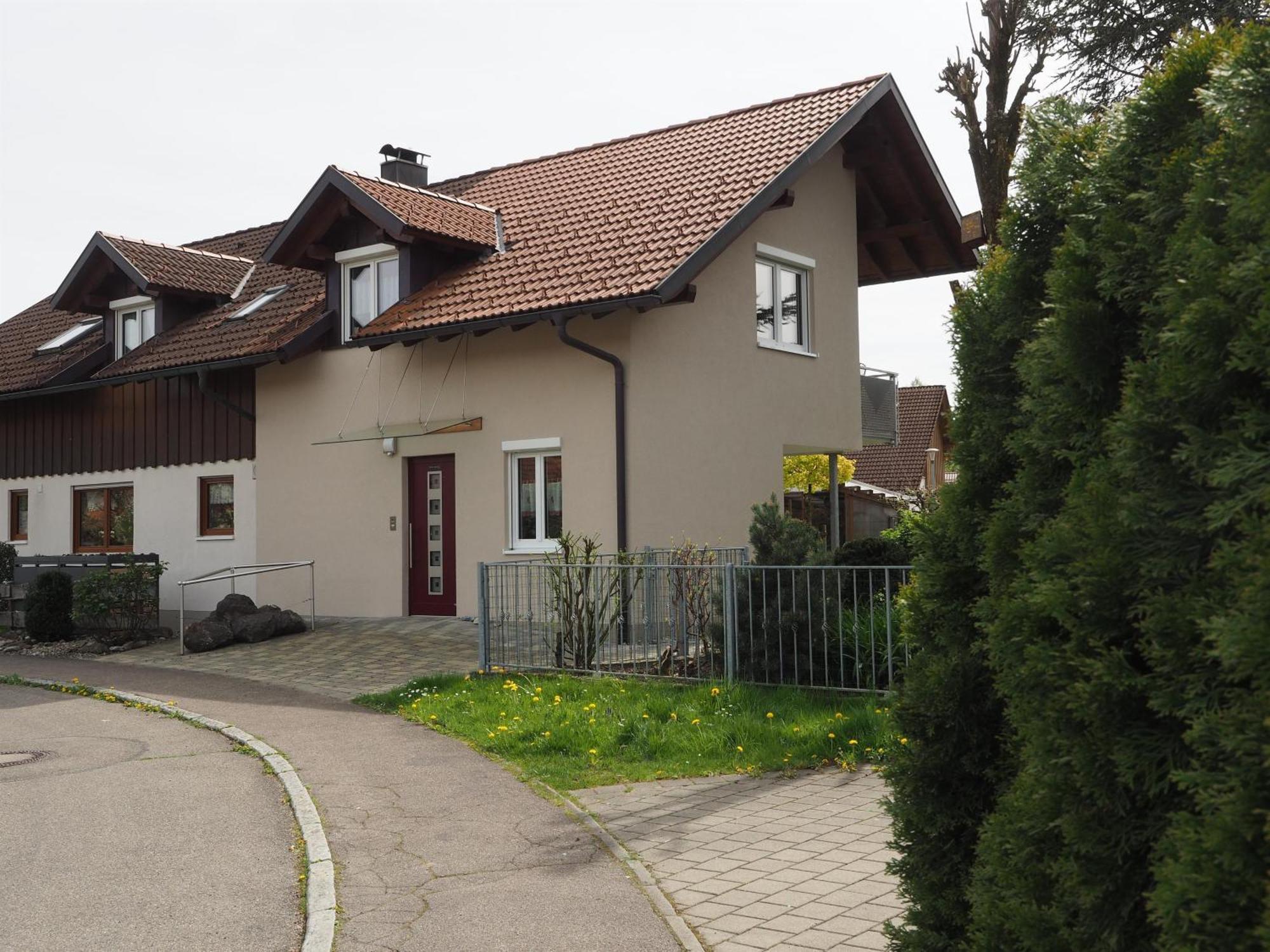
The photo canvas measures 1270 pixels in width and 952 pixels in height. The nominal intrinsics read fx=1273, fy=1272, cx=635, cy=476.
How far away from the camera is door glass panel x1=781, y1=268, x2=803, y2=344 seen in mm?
19703

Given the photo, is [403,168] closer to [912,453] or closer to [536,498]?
[536,498]

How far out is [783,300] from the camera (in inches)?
776

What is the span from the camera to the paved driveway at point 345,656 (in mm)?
13359

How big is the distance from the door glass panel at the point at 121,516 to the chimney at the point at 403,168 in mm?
7584

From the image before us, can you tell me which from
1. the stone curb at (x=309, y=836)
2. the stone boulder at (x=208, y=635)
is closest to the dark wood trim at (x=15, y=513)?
the stone boulder at (x=208, y=635)

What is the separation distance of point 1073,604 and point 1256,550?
580 millimetres

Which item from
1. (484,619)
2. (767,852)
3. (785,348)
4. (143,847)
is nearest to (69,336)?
(785,348)

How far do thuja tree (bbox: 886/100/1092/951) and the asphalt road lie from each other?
9.09 feet

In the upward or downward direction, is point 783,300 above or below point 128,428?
above

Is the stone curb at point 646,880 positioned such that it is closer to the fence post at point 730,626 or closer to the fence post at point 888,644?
the fence post at point 888,644

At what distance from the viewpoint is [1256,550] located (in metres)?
2.34

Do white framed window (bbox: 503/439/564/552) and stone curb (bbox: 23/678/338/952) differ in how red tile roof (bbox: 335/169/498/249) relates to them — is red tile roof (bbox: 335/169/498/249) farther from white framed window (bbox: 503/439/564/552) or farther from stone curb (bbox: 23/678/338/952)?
stone curb (bbox: 23/678/338/952)

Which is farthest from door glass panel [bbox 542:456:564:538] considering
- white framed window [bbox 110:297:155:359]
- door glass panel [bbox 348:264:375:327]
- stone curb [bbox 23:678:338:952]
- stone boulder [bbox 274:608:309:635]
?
white framed window [bbox 110:297:155:359]

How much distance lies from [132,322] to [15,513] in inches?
191
